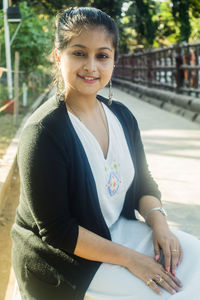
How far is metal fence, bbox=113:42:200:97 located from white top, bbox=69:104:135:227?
738cm

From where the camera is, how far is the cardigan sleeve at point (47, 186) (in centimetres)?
156

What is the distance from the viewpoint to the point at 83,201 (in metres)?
1.64

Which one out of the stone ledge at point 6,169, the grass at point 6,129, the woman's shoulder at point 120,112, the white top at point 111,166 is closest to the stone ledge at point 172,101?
the grass at point 6,129

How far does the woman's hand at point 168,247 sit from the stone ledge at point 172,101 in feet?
21.4

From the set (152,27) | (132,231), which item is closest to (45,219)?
(132,231)

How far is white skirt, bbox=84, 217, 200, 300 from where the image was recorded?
1536mm

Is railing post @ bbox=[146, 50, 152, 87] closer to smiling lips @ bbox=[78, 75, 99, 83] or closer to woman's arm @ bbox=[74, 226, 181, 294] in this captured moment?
smiling lips @ bbox=[78, 75, 99, 83]

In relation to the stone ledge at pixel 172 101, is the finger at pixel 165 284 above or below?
above

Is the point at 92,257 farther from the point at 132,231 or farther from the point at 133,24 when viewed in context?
the point at 133,24

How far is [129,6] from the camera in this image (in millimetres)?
22078

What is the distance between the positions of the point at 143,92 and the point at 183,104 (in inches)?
195

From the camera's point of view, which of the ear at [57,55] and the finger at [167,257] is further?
the ear at [57,55]

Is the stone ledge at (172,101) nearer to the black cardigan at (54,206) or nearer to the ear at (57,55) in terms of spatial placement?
the ear at (57,55)

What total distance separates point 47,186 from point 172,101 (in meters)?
9.19
